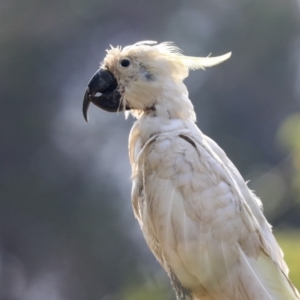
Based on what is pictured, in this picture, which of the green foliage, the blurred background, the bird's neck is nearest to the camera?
the green foliage

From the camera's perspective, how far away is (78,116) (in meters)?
4.70

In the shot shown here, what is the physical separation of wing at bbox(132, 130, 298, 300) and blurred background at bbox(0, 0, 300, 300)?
2.26 metres

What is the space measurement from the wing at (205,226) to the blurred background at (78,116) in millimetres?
2257

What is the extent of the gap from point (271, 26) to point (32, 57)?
2.10 m

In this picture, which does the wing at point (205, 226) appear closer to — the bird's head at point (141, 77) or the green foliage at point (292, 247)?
the bird's head at point (141, 77)

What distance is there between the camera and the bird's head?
2166 mm

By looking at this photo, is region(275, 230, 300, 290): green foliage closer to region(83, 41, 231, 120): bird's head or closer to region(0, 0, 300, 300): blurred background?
region(83, 41, 231, 120): bird's head

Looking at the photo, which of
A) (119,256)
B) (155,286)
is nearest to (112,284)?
(119,256)

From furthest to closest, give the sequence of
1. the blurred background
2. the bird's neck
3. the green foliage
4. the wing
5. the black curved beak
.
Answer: the blurred background → the black curved beak → the bird's neck → the wing → the green foliage

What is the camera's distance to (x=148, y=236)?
2.04 metres

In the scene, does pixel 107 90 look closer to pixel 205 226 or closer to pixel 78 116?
pixel 205 226

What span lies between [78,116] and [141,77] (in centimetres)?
258

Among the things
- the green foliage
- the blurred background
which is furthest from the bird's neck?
the blurred background

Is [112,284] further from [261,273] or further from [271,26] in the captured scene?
[261,273]
